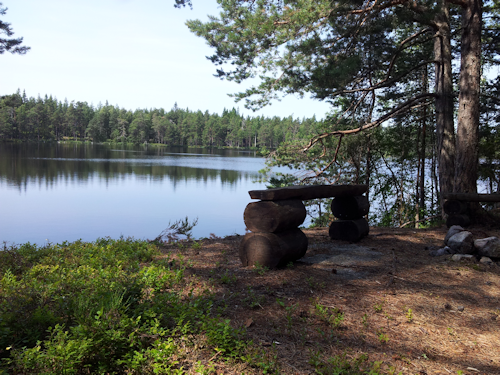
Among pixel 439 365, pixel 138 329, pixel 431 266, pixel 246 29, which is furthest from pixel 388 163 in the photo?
pixel 138 329

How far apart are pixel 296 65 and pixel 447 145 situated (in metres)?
4.72

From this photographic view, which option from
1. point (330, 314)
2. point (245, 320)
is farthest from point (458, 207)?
point (245, 320)

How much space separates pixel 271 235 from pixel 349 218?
2846 mm

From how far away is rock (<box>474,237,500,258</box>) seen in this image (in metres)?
5.82

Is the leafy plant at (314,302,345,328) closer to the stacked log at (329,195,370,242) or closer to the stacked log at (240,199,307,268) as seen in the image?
the stacked log at (240,199,307,268)

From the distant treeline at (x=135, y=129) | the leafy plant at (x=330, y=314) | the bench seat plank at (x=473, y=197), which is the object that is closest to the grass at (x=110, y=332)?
the leafy plant at (x=330, y=314)

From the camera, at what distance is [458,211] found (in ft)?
27.2

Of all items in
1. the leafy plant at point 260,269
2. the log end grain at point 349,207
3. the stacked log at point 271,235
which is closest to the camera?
the leafy plant at point 260,269

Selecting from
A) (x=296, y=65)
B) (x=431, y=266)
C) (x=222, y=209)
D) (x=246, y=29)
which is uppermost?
(x=246, y=29)

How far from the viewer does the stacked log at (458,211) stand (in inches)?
325

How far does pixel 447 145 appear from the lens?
31.3 feet

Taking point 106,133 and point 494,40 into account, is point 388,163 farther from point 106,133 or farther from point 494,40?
point 106,133

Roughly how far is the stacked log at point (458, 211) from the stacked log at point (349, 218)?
2.46 metres

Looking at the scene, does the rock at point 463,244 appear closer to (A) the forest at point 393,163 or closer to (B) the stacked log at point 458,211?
(B) the stacked log at point 458,211
